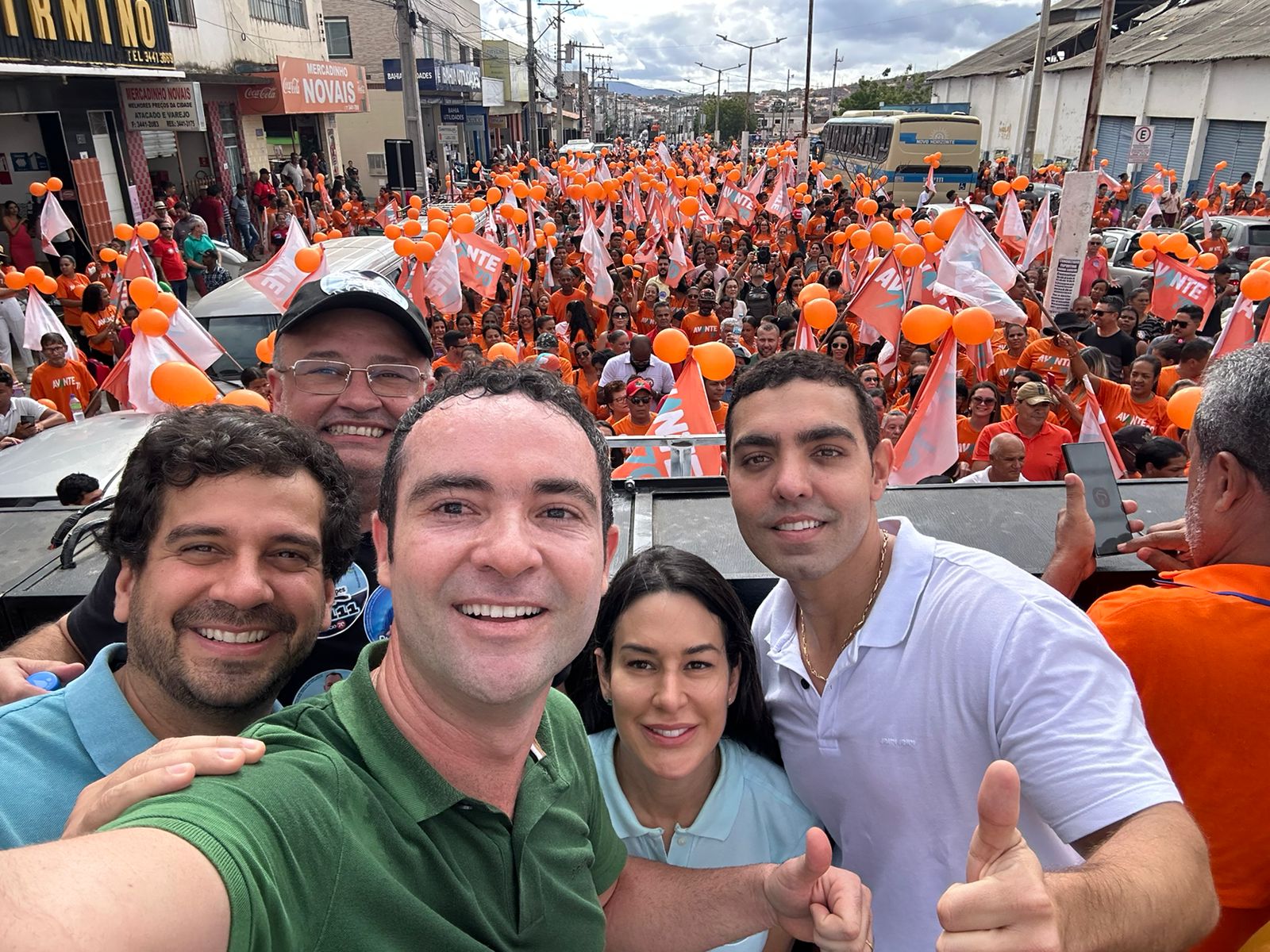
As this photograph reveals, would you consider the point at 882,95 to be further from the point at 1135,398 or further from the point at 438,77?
the point at 1135,398

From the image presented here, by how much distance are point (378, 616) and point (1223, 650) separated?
189cm

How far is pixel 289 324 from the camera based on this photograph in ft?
7.70

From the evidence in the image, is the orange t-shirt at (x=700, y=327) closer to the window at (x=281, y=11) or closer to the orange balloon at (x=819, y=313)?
the orange balloon at (x=819, y=313)

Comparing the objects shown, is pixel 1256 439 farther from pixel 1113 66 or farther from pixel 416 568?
pixel 1113 66

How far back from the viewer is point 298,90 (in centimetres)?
2184

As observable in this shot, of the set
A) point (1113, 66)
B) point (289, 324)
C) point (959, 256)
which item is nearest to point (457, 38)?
point (1113, 66)

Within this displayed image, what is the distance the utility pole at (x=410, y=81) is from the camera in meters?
14.6

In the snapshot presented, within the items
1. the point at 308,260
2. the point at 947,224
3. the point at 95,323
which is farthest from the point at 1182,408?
the point at 95,323

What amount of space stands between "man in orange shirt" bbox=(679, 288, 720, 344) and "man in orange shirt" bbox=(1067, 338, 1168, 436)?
155 inches

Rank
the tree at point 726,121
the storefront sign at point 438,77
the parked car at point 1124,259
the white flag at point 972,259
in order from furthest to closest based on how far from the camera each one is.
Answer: the tree at point 726,121
the storefront sign at point 438,77
the parked car at point 1124,259
the white flag at point 972,259

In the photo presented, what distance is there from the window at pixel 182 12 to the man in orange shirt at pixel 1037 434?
18176mm

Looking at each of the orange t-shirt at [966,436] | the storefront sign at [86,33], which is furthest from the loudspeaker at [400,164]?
the orange t-shirt at [966,436]

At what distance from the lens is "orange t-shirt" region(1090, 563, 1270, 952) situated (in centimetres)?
166

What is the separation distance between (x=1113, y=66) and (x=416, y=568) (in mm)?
39992
